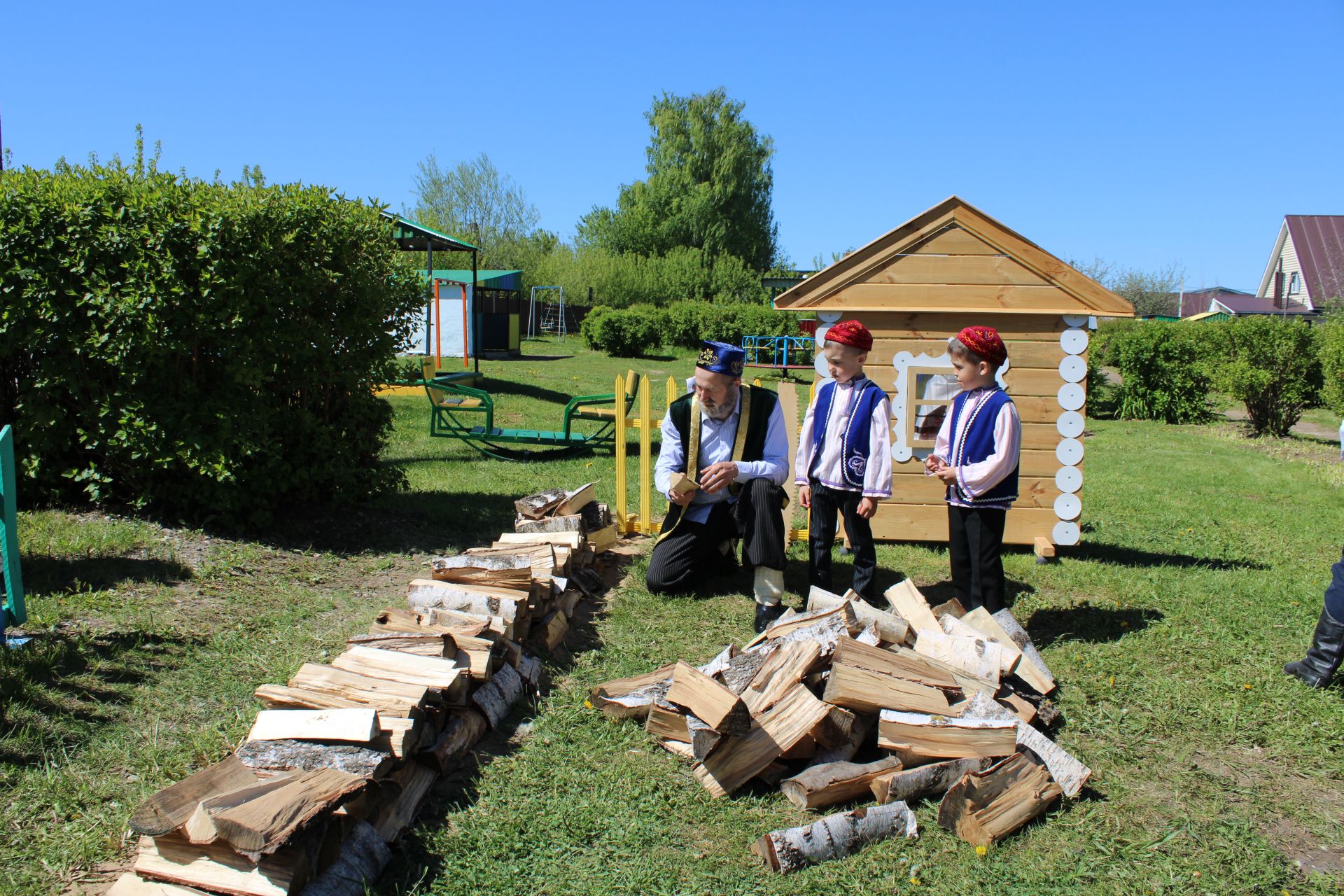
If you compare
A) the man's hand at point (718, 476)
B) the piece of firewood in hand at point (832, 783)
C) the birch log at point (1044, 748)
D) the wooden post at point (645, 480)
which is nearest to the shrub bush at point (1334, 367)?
the wooden post at point (645, 480)

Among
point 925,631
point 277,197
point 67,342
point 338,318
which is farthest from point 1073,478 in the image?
point 67,342

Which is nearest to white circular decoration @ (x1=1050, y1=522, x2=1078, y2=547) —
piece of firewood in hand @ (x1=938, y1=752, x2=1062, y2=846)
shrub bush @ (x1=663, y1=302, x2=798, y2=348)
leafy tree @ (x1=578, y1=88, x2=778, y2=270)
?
piece of firewood in hand @ (x1=938, y1=752, x2=1062, y2=846)

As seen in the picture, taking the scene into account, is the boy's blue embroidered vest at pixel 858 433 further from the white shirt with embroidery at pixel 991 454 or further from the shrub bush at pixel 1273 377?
the shrub bush at pixel 1273 377

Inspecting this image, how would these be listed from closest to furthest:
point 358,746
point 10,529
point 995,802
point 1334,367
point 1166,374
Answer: point 358,746
point 995,802
point 10,529
point 1334,367
point 1166,374

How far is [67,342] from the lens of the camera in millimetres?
5570

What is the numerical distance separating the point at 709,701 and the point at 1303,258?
153ft

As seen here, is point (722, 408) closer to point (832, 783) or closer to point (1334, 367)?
point (832, 783)

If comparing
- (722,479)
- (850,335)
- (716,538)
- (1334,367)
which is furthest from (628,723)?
(1334,367)

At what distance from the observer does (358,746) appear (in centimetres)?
302

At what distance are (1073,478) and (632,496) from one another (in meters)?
3.66

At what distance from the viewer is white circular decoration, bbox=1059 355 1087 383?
6.39 metres

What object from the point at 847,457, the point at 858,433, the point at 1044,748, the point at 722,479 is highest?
the point at 858,433

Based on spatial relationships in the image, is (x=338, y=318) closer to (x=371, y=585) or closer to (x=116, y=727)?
A: (x=371, y=585)

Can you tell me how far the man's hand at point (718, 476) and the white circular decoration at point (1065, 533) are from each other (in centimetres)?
274
